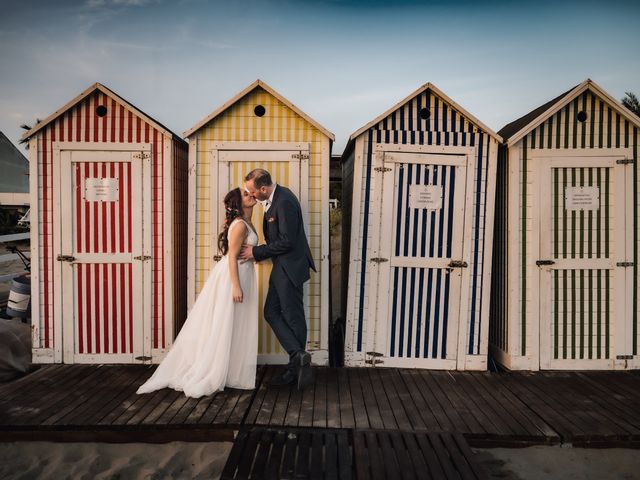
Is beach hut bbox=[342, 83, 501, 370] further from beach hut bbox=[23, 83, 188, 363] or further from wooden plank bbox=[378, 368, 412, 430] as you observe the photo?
beach hut bbox=[23, 83, 188, 363]

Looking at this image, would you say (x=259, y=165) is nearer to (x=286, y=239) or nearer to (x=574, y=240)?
(x=286, y=239)

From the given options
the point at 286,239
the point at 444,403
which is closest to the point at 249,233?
the point at 286,239

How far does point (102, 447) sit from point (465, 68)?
880 centimetres

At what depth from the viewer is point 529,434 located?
3254mm

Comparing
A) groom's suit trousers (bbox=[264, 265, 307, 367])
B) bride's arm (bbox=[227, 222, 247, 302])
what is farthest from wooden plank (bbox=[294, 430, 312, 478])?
bride's arm (bbox=[227, 222, 247, 302])

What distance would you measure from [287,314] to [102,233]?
244 centimetres

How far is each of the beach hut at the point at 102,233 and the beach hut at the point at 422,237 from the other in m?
2.26

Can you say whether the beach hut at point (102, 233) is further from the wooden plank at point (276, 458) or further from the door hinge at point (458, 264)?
the door hinge at point (458, 264)

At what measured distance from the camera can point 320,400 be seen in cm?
388

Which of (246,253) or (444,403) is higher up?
(246,253)

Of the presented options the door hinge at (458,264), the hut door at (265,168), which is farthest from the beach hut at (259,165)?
the door hinge at (458,264)

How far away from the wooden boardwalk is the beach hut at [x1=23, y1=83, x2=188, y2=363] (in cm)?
39

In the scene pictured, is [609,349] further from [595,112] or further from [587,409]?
[595,112]

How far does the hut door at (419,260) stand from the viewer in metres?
4.75
